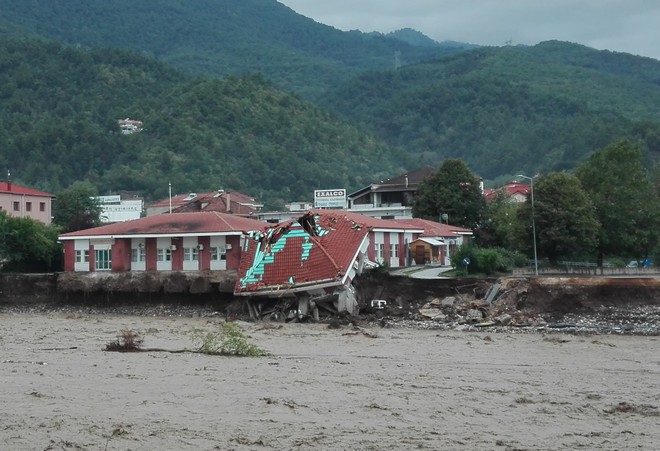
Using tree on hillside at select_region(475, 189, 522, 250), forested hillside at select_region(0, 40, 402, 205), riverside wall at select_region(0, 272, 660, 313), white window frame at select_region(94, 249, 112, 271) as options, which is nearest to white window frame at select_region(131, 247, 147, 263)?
white window frame at select_region(94, 249, 112, 271)

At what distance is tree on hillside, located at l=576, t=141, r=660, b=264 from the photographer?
6762 centimetres

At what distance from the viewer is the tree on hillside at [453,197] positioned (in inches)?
3258

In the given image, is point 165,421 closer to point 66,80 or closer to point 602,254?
point 602,254

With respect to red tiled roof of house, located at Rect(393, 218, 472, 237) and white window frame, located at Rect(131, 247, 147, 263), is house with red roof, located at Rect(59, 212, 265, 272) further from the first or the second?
red tiled roof of house, located at Rect(393, 218, 472, 237)

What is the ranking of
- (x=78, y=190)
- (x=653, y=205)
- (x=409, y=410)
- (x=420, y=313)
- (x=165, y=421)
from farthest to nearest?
(x=78, y=190) < (x=653, y=205) < (x=420, y=313) < (x=409, y=410) < (x=165, y=421)

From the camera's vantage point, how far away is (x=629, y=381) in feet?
85.8

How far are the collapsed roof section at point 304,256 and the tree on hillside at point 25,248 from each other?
54.2 ft

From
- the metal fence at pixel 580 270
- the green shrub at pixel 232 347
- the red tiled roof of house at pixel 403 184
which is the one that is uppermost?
the red tiled roof of house at pixel 403 184

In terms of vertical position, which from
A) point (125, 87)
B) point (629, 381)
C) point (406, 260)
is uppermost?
point (125, 87)

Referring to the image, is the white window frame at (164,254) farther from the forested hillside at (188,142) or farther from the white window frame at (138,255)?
the forested hillside at (188,142)

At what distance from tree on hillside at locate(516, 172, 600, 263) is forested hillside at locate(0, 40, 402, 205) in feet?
267

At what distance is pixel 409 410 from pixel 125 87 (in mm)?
177197

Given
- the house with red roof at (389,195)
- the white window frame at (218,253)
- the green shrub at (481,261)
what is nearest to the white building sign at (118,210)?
the house with red roof at (389,195)

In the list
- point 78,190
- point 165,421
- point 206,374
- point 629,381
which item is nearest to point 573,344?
point 629,381
